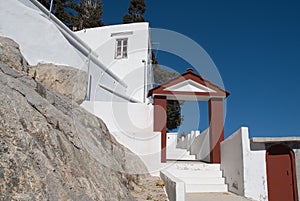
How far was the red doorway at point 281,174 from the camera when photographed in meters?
6.96

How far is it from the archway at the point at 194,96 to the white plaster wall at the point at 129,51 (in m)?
5.17

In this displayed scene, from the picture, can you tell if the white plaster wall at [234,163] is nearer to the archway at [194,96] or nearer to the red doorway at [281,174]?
the red doorway at [281,174]

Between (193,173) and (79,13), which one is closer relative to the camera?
(193,173)

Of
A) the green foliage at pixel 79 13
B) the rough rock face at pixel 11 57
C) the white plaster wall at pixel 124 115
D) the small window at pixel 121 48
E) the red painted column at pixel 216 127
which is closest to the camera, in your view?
the rough rock face at pixel 11 57

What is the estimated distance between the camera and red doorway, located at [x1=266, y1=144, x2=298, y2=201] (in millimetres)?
6961

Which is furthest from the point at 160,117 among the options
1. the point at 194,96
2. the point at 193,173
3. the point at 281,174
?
the point at 281,174

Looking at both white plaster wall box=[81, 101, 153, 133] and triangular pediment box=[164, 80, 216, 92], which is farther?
triangular pediment box=[164, 80, 216, 92]

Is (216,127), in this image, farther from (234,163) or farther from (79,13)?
(79,13)

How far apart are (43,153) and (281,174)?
620 centimetres

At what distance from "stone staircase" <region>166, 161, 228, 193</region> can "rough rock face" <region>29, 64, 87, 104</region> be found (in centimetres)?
389

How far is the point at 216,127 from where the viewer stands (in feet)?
31.6

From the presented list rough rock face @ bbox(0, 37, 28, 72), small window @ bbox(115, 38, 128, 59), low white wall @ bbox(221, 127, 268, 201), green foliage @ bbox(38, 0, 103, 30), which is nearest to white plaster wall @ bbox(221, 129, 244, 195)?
low white wall @ bbox(221, 127, 268, 201)

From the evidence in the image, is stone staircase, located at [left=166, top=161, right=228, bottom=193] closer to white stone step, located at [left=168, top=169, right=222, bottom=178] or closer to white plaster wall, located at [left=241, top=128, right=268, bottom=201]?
white stone step, located at [left=168, top=169, right=222, bottom=178]

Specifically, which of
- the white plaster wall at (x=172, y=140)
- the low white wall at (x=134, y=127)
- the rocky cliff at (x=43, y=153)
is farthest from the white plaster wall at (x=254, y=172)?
the white plaster wall at (x=172, y=140)
